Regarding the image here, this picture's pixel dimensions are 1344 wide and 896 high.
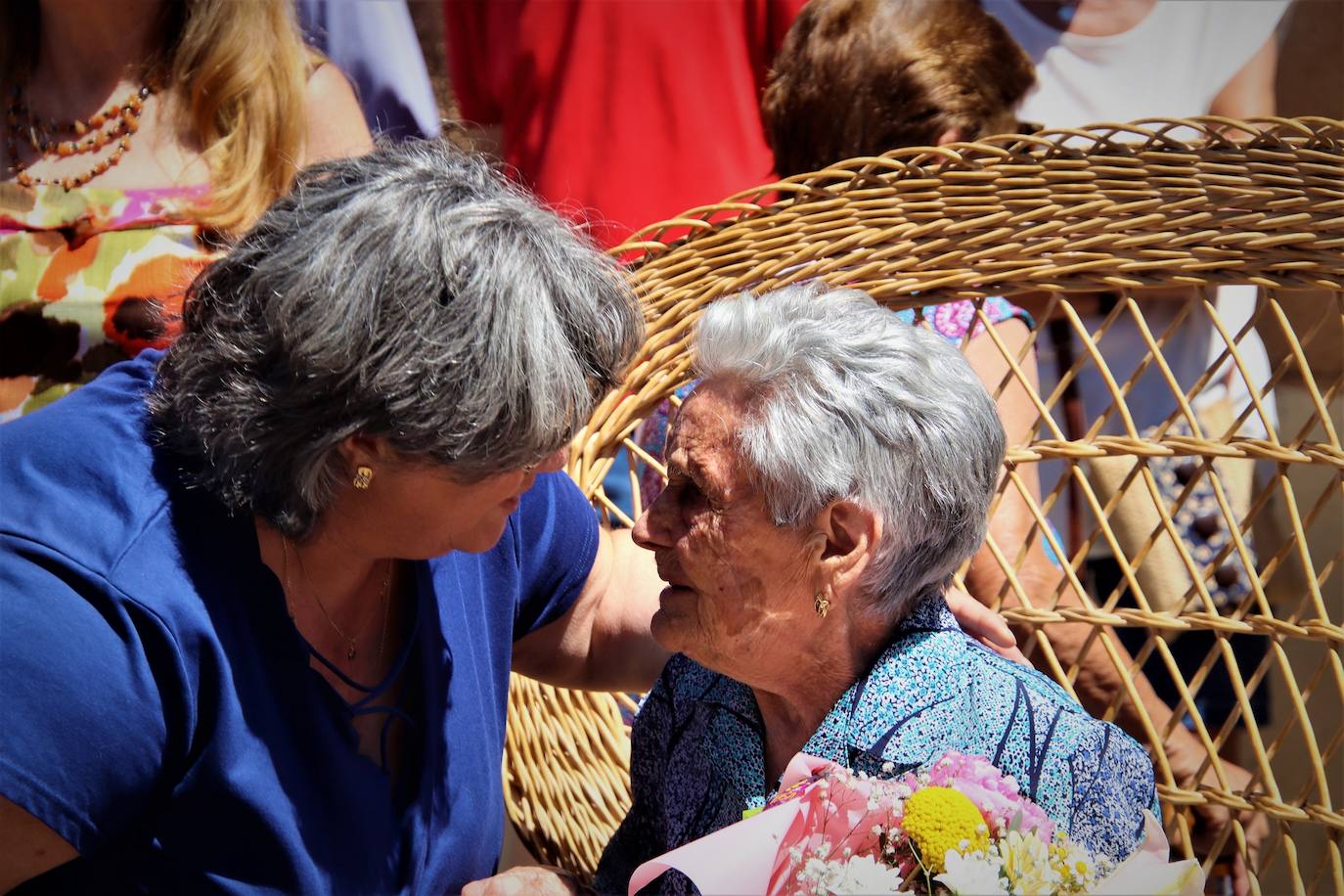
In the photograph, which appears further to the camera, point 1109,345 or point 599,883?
point 1109,345

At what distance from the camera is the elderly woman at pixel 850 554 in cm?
138

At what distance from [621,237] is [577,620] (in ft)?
3.95

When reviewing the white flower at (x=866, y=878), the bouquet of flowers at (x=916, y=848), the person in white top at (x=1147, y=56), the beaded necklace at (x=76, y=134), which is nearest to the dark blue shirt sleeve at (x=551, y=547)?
the bouquet of flowers at (x=916, y=848)

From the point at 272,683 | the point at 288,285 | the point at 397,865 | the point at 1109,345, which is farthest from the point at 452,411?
the point at 1109,345

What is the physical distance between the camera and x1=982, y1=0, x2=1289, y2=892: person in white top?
281cm

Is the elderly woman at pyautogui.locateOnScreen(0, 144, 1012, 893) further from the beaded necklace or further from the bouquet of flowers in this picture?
the beaded necklace

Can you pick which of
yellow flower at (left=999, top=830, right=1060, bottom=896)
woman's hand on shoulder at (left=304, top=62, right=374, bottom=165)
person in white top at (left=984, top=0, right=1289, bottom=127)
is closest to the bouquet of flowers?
yellow flower at (left=999, top=830, right=1060, bottom=896)

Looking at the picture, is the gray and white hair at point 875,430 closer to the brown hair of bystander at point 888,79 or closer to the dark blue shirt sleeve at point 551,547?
the dark blue shirt sleeve at point 551,547

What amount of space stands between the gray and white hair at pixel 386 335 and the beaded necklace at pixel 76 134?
112 centimetres

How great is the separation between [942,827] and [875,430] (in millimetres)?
447

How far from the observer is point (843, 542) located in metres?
1.42

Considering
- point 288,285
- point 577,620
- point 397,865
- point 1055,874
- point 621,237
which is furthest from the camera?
point 621,237

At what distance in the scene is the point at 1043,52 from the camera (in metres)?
2.84

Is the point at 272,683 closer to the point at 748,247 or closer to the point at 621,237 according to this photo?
the point at 748,247
